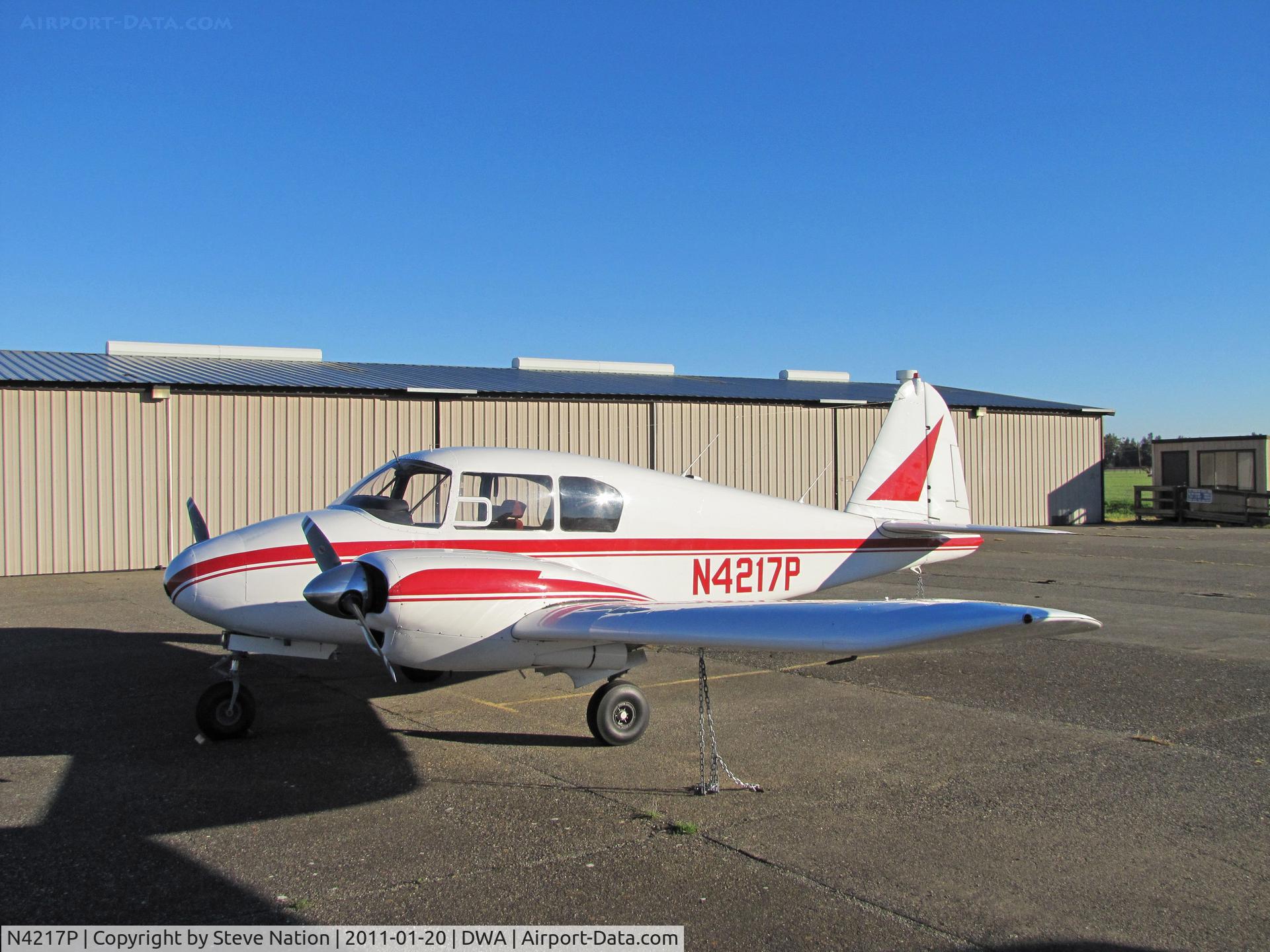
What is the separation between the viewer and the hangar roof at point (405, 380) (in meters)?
20.8

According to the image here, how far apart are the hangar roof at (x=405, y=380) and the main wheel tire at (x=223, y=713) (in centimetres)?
1511

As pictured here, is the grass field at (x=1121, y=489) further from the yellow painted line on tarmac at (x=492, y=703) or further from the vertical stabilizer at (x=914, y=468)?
the yellow painted line on tarmac at (x=492, y=703)

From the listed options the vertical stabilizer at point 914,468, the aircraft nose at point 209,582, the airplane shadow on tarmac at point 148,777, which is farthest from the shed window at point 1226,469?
the aircraft nose at point 209,582

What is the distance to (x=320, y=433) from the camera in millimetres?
21828

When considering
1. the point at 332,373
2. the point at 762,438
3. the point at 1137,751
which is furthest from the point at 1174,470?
the point at 1137,751

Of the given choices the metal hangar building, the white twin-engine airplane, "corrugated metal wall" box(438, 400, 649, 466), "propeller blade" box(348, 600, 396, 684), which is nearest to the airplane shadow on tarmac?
the white twin-engine airplane

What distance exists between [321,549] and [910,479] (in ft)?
24.0

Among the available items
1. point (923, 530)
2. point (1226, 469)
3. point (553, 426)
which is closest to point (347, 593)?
point (923, 530)

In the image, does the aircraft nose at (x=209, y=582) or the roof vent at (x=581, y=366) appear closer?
the aircraft nose at (x=209, y=582)

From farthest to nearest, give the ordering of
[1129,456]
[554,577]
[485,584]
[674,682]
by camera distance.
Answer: [1129,456] → [674,682] → [554,577] → [485,584]

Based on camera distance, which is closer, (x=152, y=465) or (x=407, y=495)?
(x=407, y=495)

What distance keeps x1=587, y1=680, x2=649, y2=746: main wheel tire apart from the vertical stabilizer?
483cm

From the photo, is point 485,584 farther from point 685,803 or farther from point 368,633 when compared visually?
point 685,803

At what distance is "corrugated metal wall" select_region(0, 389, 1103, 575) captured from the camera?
19219 mm
